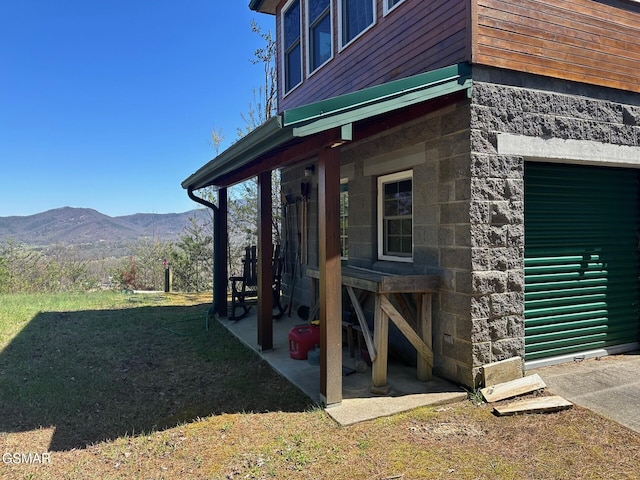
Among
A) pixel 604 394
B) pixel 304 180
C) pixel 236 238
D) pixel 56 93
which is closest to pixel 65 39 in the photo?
pixel 56 93

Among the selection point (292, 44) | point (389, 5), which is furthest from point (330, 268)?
point (292, 44)

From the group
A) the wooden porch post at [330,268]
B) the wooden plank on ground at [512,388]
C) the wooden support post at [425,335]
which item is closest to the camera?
the wooden porch post at [330,268]

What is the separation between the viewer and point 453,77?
141 inches

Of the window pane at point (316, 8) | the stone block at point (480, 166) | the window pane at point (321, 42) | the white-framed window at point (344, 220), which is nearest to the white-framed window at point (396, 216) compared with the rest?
the stone block at point (480, 166)

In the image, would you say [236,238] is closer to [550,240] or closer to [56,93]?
[550,240]

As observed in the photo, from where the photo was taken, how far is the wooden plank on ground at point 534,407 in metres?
3.34

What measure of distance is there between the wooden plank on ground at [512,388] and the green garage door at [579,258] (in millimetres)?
603

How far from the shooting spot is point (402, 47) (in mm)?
4758

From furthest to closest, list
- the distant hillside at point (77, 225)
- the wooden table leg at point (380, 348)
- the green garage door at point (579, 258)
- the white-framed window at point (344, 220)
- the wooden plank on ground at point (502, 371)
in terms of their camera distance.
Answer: the distant hillside at point (77, 225) → the white-framed window at point (344, 220) → the green garage door at point (579, 258) → the wooden table leg at point (380, 348) → the wooden plank on ground at point (502, 371)

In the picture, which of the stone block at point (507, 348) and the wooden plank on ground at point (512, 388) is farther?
the stone block at point (507, 348)

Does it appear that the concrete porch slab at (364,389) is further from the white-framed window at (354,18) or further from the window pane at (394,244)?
the white-framed window at (354,18)

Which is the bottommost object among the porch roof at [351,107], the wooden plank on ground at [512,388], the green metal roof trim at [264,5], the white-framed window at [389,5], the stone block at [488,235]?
the wooden plank on ground at [512,388]

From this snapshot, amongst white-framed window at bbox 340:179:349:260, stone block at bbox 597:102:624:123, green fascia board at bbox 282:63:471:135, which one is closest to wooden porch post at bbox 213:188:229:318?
white-framed window at bbox 340:179:349:260

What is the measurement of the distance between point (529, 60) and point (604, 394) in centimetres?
332
